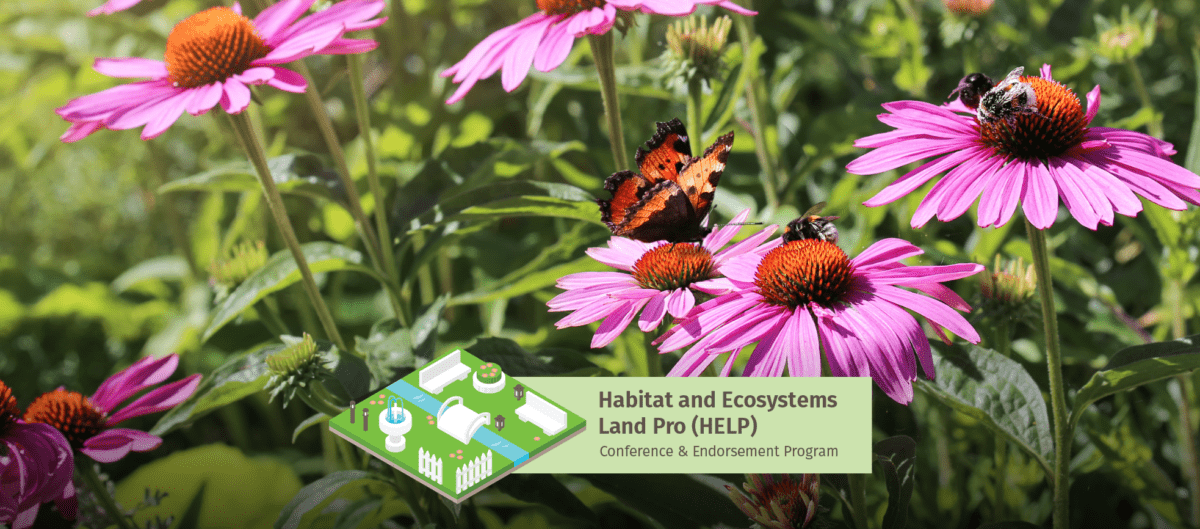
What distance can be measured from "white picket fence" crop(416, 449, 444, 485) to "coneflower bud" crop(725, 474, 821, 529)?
191mm

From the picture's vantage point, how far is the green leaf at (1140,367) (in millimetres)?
527

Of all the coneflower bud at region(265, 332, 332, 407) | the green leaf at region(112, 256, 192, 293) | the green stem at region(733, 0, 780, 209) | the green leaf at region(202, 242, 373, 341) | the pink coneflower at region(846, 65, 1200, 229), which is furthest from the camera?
the green leaf at region(112, 256, 192, 293)

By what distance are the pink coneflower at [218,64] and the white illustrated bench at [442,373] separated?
0.23 metres

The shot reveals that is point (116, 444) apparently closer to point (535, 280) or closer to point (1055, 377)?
point (535, 280)

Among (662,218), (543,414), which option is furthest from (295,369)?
(662,218)

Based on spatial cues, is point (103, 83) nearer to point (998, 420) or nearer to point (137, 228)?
point (137, 228)

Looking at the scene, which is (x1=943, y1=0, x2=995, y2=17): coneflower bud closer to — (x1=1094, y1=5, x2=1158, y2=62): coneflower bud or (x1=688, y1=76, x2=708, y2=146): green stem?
(x1=1094, y1=5, x2=1158, y2=62): coneflower bud

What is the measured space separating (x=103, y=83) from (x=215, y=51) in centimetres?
73

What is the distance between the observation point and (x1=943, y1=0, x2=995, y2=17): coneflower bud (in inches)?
36.3

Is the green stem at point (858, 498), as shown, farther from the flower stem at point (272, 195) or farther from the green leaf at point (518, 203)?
the flower stem at point (272, 195)

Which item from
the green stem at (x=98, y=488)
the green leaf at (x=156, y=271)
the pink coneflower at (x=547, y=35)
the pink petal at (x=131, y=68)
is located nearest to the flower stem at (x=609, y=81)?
the pink coneflower at (x=547, y=35)

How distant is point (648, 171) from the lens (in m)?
0.60

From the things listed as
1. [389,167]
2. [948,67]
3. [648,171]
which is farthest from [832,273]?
[948,67]

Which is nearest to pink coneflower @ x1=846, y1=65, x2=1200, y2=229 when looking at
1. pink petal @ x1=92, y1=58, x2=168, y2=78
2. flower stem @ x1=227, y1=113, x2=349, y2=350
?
flower stem @ x1=227, y1=113, x2=349, y2=350
